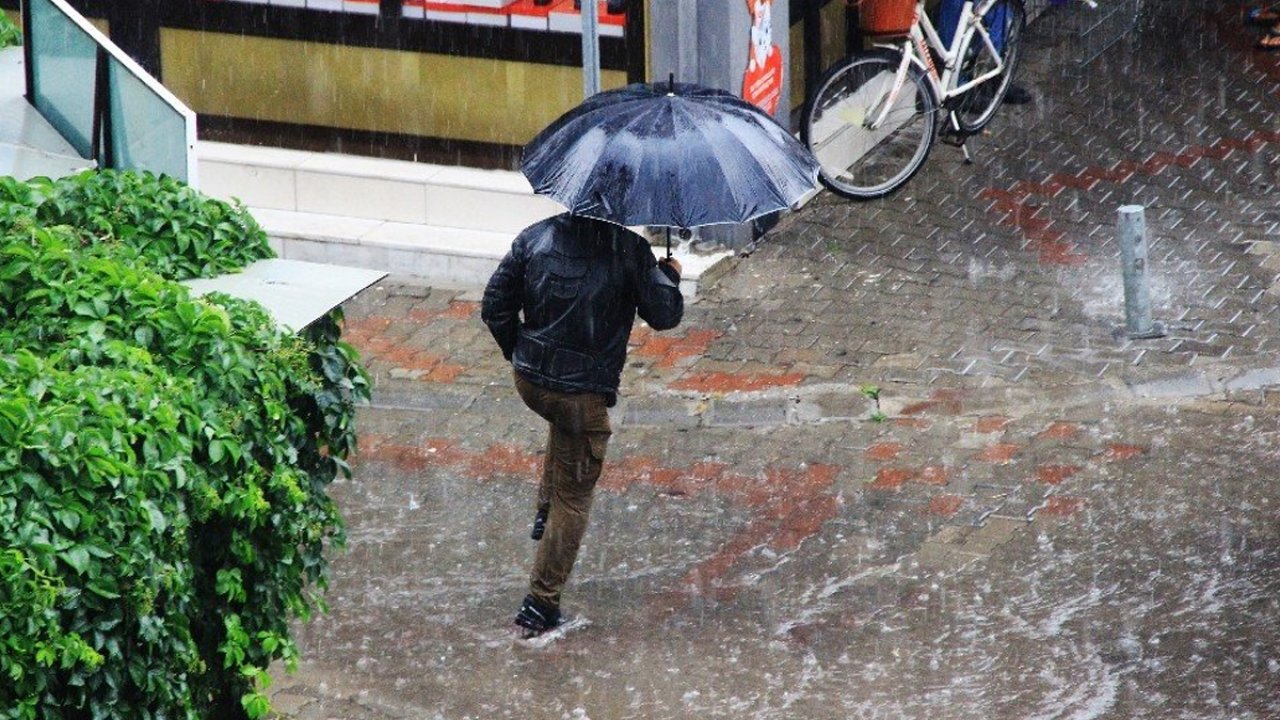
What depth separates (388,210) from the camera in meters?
12.2

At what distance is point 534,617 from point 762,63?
4770 mm

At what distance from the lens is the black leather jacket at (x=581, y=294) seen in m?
7.61

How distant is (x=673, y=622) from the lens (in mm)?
8047

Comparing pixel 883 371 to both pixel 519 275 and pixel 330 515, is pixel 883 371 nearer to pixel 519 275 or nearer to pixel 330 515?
pixel 519 275

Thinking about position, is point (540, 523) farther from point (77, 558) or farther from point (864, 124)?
point (864, 124)

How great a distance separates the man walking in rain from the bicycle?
464cm

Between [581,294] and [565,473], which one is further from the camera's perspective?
[565,473]

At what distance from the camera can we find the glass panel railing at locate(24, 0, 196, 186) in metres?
7.56

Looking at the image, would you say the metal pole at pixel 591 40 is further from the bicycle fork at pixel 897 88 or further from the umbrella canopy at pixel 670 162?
the bicycle fork at pixel 897 88

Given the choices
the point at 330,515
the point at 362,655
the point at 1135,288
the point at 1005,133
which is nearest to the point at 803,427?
the point at 1135,288

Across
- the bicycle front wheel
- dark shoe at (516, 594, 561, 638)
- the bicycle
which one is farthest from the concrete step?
dark shoe at (516, 594, 561, 638)

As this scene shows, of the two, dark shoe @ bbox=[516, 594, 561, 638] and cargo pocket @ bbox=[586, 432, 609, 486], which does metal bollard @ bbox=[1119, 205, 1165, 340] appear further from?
dark shoe @ bbox=[516, 594, 561, 638]

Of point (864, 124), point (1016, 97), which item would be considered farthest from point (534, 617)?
point (1016, 97)

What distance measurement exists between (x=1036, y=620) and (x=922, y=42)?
17.4 ft
